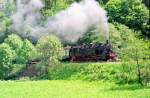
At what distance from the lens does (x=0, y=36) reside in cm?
7612

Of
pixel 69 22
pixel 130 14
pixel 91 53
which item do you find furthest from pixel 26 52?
pixel 130 14

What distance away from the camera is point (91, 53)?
57281 millimetres

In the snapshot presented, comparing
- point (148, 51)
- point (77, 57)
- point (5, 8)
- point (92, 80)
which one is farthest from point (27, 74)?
point (5, 8)

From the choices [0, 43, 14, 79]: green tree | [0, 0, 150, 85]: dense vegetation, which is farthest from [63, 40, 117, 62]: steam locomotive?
[0, 43, 14, 79]: green tree

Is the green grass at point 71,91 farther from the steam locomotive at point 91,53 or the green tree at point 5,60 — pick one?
the green tree at point 5,60

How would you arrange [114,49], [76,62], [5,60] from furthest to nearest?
[5,60] → [76,62] → [114,49]

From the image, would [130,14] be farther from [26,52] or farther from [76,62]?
[26,52]

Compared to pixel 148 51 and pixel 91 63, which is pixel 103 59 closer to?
pixel 91 63

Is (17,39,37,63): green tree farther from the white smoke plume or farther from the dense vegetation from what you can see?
the white smoke plume

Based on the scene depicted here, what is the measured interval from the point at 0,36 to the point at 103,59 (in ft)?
81.2

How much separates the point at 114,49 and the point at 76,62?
6.75 metres

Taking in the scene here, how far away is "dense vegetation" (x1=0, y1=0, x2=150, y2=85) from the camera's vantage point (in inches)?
1821

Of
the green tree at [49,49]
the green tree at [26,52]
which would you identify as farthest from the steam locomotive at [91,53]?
the green tree at [26,52]

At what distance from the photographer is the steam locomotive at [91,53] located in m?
55.1
